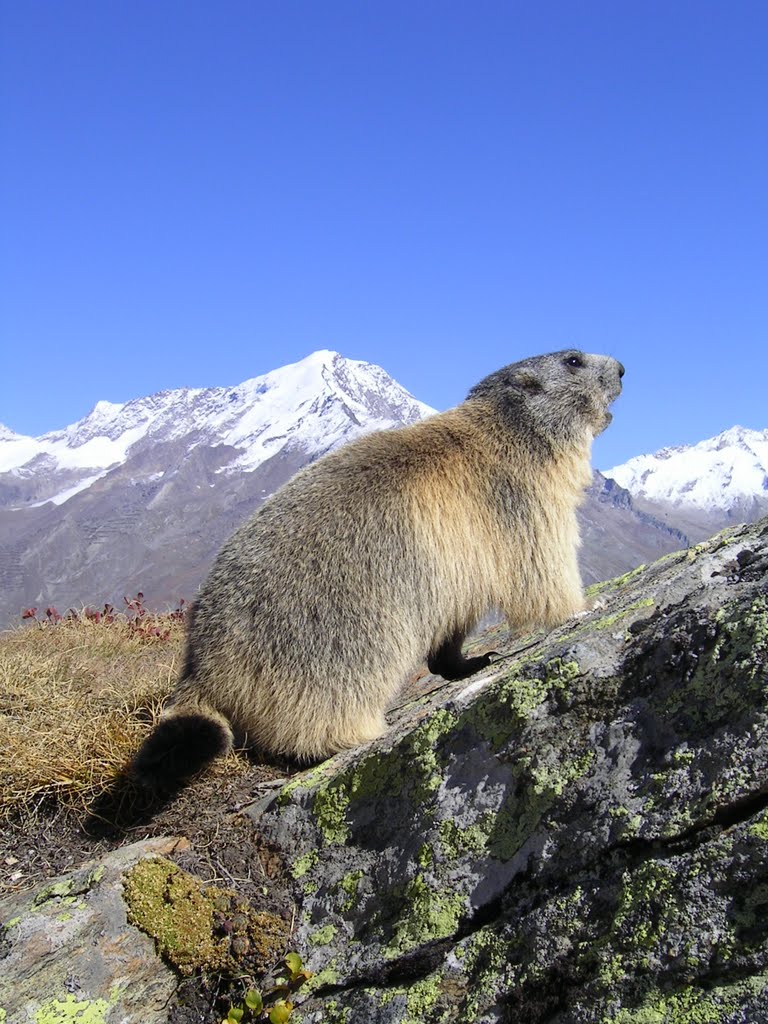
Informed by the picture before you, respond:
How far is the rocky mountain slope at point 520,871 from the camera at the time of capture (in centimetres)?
307

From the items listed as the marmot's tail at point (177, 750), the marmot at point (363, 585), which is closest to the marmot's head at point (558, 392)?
the marmot at point (363, 585)

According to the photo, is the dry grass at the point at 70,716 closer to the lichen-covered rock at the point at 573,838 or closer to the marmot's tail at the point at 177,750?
the marmot's tail at the point at 177,750

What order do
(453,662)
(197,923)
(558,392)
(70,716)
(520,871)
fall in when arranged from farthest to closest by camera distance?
(558,392)
(453,662)
(70,716)
(197,923)
(520,871)

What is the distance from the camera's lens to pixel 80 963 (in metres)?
4.10

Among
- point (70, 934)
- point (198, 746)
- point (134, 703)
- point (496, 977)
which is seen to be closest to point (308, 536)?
point (198, 746)

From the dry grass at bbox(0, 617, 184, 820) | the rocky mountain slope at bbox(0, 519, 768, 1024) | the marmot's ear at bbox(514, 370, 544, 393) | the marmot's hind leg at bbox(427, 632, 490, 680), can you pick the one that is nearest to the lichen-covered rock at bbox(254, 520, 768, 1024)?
the rocky mountain slope at bbox(0, 519, 768, 1024)

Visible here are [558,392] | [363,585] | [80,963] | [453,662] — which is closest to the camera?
[80,963]

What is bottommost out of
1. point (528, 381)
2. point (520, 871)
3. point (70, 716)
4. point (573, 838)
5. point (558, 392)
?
point (520, 871)

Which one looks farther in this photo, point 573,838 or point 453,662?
point 453,662

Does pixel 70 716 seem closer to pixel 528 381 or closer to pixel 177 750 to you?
pixel 177 750

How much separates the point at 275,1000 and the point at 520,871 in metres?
1.38

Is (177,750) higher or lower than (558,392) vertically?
lower

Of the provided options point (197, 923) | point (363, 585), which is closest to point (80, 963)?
point (197, 923)

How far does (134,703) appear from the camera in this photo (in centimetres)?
684
